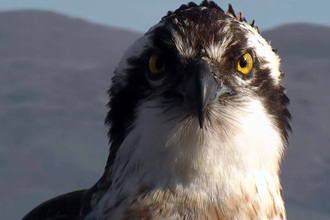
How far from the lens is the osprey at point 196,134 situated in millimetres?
3387

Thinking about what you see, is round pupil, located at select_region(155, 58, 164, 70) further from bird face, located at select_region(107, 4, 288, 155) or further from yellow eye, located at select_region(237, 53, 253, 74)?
yellow eye, located at select_region(237, 53, 253, 74)

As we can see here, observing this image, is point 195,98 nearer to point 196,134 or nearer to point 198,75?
point 198,75

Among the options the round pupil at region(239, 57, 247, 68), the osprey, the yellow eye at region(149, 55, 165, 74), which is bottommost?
the osprey

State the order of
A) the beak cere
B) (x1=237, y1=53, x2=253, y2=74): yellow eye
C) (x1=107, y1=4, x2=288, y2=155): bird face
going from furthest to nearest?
1. (x1=237, y1=53, x2=253, y2=74): yellow eye
2. (x1=107, y1=4, x2=288, y2=155): bird face
3. the beak cere

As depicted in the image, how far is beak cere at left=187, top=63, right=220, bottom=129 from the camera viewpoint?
317 centimetres

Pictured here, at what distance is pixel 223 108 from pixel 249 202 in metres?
0.54

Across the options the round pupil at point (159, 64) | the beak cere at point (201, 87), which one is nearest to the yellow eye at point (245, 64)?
the beak cere at point (201, 87)

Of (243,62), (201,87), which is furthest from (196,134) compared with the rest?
(243,62)

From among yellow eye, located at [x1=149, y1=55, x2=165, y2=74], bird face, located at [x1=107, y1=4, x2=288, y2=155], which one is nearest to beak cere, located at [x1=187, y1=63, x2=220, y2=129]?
bird face, located at [x1=107, y1=4, x2=288, y2=155]

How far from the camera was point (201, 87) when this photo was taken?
125 inches

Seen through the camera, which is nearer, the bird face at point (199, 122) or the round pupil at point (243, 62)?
the bird face at point (199, 122)

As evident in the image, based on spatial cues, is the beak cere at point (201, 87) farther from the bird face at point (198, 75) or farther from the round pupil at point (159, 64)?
the round pupil at point (159, 64)

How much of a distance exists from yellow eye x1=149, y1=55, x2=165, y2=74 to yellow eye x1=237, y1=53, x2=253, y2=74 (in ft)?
1.41

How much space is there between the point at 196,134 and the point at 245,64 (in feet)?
1.61
